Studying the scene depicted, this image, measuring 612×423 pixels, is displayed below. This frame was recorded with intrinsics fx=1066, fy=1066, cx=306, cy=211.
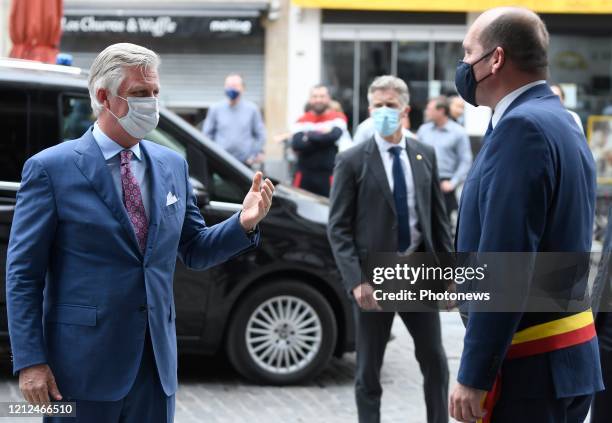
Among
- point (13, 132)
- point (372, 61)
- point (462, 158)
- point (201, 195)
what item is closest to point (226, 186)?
point (201, 195)

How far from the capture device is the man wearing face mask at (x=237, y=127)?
1259cm

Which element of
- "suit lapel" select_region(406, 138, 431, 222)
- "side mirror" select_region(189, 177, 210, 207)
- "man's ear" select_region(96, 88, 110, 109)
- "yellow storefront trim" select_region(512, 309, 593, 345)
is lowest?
"yellow storefront trim" select_region(512, 309, 593, 345)

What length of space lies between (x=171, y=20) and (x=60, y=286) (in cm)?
1708

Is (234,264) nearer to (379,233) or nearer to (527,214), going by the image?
(379,233)

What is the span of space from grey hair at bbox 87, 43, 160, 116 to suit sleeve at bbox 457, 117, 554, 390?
121cm

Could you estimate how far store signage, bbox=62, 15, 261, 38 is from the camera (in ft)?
65.7

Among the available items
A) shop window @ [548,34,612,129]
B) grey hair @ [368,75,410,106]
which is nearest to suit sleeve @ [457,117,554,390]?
grey hair @ [368,75,410,106]

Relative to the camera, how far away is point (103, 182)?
11.5ft

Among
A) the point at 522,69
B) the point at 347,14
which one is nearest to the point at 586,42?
the point at 347,14

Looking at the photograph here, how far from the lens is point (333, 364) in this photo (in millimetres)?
8016

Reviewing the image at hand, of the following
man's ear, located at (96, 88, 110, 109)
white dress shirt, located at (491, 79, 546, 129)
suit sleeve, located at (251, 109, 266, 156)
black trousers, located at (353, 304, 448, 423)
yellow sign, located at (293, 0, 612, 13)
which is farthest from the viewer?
yellow sign, located at (293, 0, 612, 13)

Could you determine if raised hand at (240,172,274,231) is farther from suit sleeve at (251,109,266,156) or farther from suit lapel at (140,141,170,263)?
suit sleeve at (251,109,266,156)

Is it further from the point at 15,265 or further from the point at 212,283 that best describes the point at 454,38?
the point at 15,265

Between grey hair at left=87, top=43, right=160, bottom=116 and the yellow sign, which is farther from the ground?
the yellow sign
